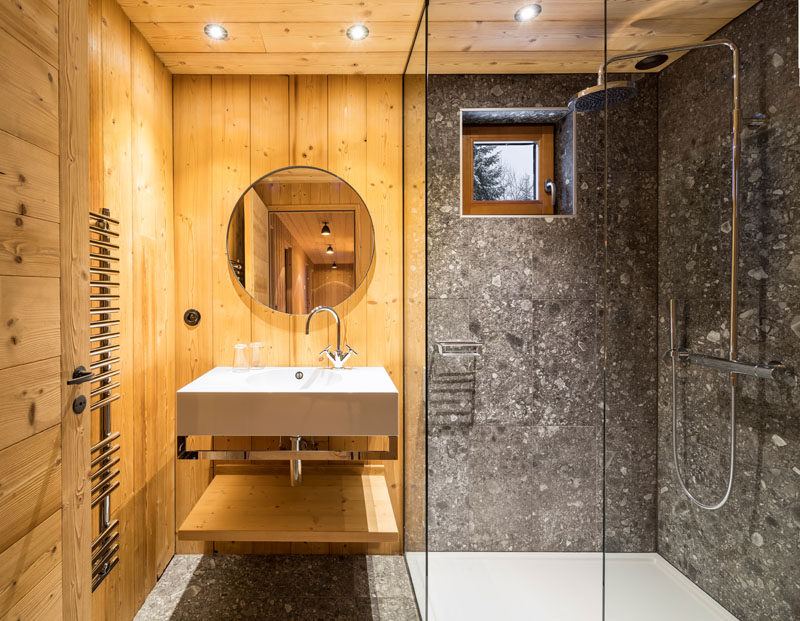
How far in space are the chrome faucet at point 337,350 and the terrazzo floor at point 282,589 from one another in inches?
36.7

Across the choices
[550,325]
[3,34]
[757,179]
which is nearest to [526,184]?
[550,325]

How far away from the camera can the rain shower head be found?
0.98 meters

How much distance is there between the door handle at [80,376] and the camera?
1.07m

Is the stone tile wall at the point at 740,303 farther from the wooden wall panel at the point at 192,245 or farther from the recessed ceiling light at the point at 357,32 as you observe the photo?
the wooden wall panel at the point at 192,245

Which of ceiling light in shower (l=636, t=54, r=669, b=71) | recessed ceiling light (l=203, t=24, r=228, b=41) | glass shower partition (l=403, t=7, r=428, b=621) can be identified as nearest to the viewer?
ceiling light in shower (l=636, t=54, r=669, b=71)

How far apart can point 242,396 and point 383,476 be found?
0.91 meters

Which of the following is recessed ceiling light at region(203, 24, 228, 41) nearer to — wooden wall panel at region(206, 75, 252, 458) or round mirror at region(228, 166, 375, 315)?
wooden wall panel at region(206, 75, 252, 458)

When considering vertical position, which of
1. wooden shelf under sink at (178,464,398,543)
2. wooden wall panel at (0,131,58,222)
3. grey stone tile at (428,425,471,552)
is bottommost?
wooden shelf under sink at (178,464,398,543)

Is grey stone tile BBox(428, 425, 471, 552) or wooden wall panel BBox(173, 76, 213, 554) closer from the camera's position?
grey stone tile BBox(428, 425, 471, 552)

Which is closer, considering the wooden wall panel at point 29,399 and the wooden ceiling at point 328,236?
the wooden wall panel at point 29,399

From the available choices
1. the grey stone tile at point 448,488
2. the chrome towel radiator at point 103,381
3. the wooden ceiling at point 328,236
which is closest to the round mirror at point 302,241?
the wooden ceiling at point 328,236

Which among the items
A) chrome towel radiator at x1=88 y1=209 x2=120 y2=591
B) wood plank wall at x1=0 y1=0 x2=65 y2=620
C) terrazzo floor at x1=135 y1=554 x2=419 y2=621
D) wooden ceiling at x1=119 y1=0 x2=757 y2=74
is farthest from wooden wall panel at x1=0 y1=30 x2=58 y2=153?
terrazzo floor at x1=135 y1=554 x2=419 y2=621

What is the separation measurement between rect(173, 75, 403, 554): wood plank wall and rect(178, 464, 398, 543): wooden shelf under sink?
0.57 ft

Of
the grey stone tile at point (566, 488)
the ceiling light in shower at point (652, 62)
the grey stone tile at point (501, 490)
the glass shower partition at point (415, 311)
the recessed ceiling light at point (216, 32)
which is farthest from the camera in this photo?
the recessed ceiling light at point (216, 32)
